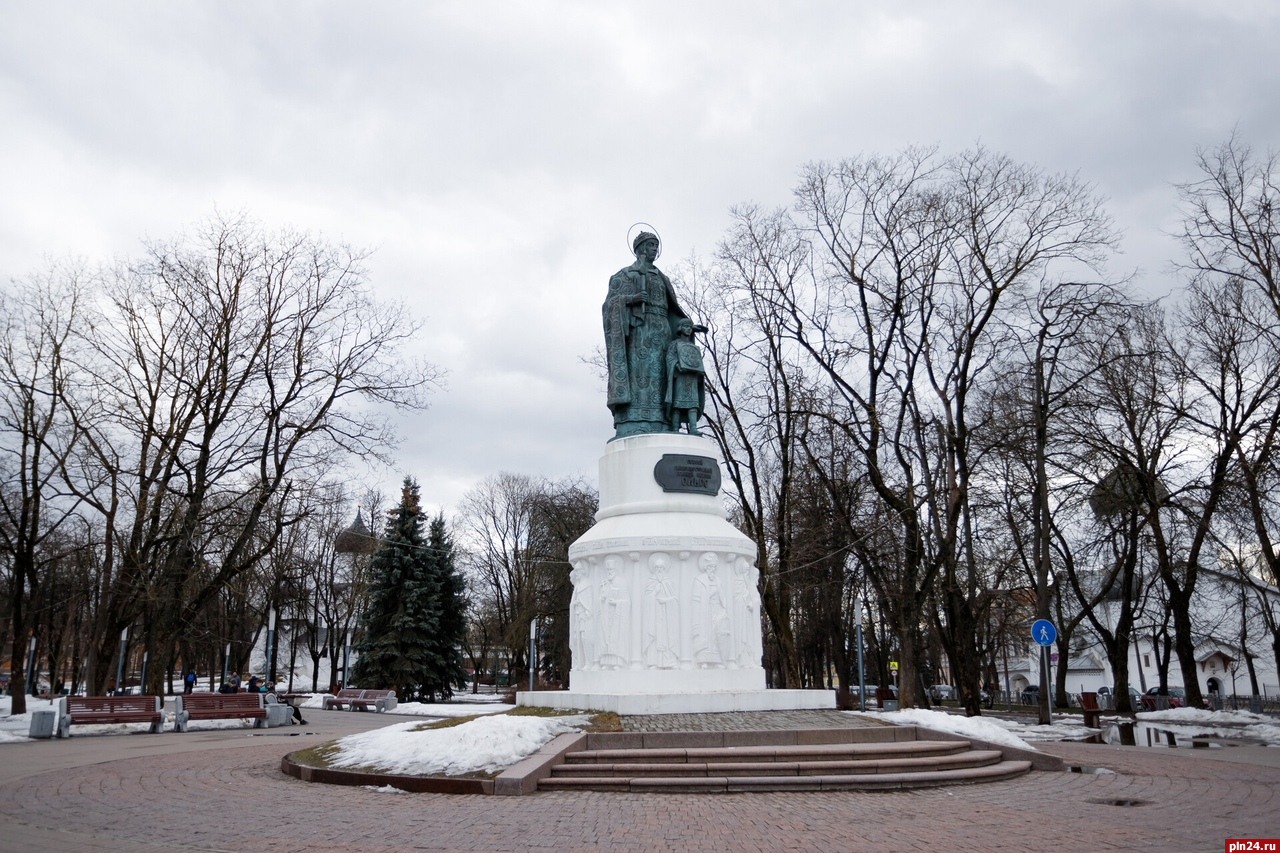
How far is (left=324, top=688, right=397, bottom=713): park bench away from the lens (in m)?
27.7

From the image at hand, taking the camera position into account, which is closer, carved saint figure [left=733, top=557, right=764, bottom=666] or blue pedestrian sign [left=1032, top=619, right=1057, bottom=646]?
carved saint figure [left=733, top=557, right=764, bottom=666]

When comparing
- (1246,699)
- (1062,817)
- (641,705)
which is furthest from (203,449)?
(1246,699)

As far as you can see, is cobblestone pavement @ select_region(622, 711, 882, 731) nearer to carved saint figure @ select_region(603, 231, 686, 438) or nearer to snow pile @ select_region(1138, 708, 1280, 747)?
carved saint figure @ select_region(603, 231, 686, 438)

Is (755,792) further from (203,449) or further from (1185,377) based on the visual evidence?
(1185,377)

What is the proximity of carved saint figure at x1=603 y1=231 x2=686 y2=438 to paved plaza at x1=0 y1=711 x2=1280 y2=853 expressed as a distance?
7.30 m

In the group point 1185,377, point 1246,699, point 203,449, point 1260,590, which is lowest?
point 1246,699

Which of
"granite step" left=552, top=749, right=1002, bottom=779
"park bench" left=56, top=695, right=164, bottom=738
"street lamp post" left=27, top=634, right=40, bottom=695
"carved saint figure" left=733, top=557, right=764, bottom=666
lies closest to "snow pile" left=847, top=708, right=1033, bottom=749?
"granite step" left=552, top=749, right=1002, bottom=779

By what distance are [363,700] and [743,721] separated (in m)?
20.7

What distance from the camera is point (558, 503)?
42656mm

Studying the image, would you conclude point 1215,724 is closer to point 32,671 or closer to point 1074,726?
point 1074,726

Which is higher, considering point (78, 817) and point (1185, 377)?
point (1185, 377)

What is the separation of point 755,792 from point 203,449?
15854mm

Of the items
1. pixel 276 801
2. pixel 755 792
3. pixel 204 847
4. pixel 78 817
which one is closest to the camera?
pixel 204 847

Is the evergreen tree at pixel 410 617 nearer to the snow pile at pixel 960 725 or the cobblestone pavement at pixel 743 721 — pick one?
the cobblestone pavement at pixel 743 721
